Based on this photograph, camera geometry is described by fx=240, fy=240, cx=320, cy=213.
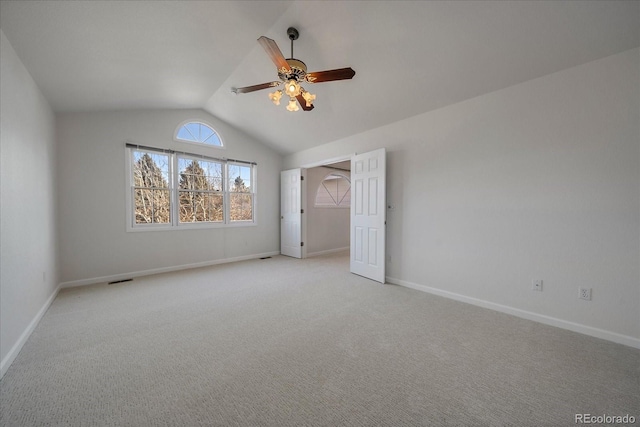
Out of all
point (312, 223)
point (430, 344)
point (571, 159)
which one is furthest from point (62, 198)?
point (571, 159)

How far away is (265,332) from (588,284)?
307 cm

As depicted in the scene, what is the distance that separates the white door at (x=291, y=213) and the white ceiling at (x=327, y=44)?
234cm

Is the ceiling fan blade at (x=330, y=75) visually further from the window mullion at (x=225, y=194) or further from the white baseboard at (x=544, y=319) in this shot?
the window mullion at (x=225, y=194)

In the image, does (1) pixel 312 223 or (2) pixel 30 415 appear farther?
(1) pixel 312 223

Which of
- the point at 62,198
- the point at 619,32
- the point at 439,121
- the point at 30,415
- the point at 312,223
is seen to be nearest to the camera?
the point at 30,415

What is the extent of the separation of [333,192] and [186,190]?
3.65 metres

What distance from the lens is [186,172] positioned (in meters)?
4.58

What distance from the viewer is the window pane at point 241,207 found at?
17.2 feet

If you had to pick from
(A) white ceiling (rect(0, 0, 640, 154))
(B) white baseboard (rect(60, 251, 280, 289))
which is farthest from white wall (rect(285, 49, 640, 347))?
(B) white baseboard (rect(60, 251, 280, 289))

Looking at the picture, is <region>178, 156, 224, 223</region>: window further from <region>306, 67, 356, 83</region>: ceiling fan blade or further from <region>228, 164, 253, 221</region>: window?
<region>306, 67, 356, 83</region>: ceiling fan blade

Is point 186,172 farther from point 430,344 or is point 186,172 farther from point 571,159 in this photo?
point 571,159

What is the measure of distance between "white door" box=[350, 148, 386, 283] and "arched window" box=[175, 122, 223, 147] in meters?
2.88

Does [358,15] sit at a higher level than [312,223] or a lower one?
higher

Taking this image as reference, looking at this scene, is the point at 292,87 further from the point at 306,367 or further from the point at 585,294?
the point at 585,294
